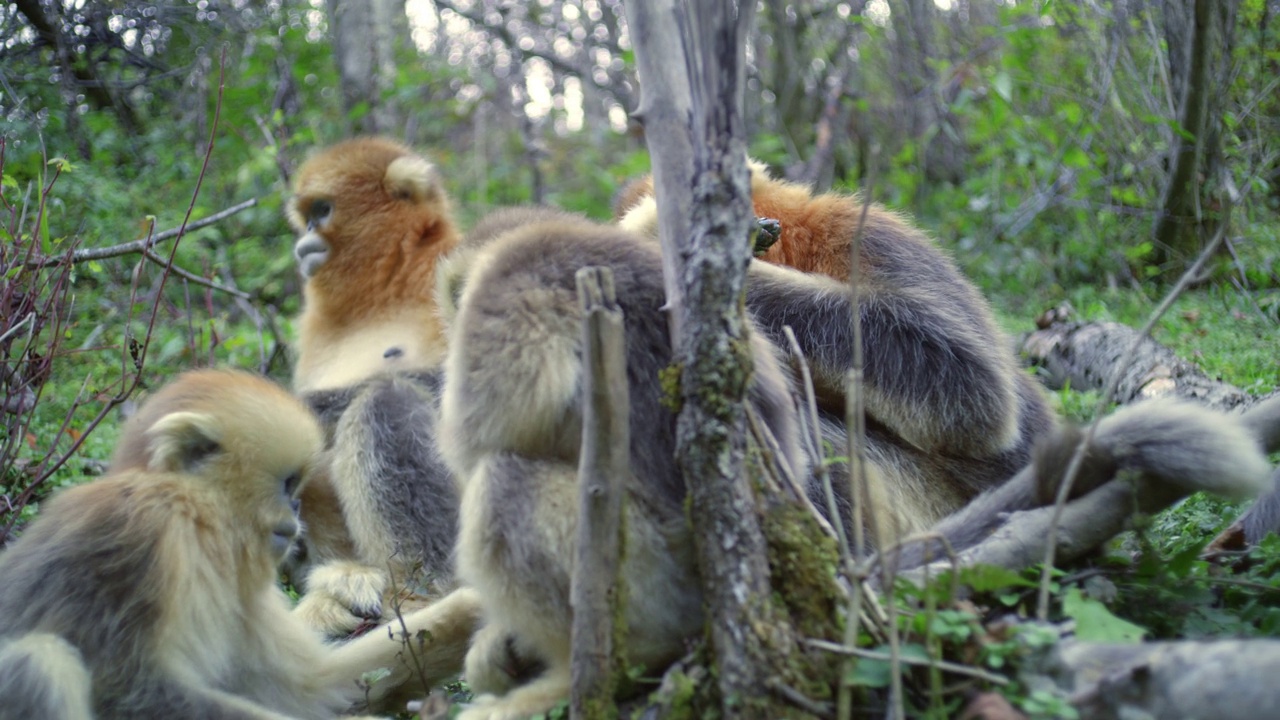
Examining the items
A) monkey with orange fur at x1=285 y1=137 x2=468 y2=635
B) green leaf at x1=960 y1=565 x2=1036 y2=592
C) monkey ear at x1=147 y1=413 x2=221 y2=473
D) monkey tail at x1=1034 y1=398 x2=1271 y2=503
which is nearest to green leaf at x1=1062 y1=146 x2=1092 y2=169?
monkey with orange fur at x1=285 y1=137 x2=468 y2=635

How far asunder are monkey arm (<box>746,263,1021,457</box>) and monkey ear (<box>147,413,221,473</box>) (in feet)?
6.51

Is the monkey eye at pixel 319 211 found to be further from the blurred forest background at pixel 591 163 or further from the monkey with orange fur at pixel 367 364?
the blurred forest background at pixel 591 163

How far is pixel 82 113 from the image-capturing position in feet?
26.2

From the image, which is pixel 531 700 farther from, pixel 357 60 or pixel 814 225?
pixel 357 60

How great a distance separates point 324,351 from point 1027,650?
4.34m

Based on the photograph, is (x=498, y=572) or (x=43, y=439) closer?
(x=498, y=572)

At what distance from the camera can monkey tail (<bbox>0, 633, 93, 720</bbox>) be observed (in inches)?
106

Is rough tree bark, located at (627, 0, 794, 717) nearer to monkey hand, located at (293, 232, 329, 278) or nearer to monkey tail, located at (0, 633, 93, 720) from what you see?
monkey tail, located at (0, 633, 93, 720)

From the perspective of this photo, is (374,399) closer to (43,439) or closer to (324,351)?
(324,351)

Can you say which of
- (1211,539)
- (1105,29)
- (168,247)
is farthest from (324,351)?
(1105,29)

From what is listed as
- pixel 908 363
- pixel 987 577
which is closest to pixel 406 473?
pixel 908 363

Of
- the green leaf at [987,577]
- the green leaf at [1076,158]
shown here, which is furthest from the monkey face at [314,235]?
the green leaf at [1076,158]

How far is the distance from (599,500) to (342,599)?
2.35 m

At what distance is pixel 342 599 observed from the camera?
4.39 metres
